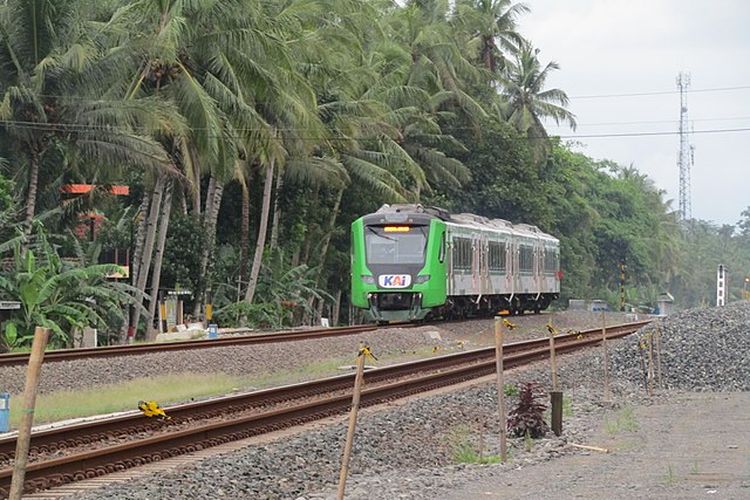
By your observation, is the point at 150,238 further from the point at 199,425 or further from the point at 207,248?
the point at 199,425

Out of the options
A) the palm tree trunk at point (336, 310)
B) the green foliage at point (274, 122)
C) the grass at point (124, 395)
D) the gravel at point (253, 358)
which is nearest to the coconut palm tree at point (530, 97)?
the green foliage at point (274, 122)

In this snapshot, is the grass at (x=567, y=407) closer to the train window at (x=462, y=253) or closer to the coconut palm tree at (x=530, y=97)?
the train window at (x=462, y=253)

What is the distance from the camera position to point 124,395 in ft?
59.9

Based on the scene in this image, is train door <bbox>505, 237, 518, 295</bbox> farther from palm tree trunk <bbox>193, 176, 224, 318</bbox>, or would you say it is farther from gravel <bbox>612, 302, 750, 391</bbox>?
gravel <bbox>612, 302, 750, 391</bbox>

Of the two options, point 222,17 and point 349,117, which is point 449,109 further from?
point 222,17

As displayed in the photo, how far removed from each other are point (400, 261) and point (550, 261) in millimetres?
16757

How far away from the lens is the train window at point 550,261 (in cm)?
4781

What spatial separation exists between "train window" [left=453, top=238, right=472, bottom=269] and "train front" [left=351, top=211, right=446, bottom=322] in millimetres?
1319

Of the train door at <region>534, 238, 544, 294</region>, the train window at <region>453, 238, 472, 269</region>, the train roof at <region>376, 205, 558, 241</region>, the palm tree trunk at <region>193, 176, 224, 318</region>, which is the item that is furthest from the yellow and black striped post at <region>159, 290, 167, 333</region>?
the train door at <region>534, 238, 544, 294</region>

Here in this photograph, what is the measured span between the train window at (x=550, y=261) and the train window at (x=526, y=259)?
2782 mm

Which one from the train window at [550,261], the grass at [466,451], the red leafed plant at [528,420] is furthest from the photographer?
the train window at [550,261]

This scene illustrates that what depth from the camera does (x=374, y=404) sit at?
707 inches

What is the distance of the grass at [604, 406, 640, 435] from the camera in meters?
16.0

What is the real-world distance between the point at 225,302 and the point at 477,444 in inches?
1052
